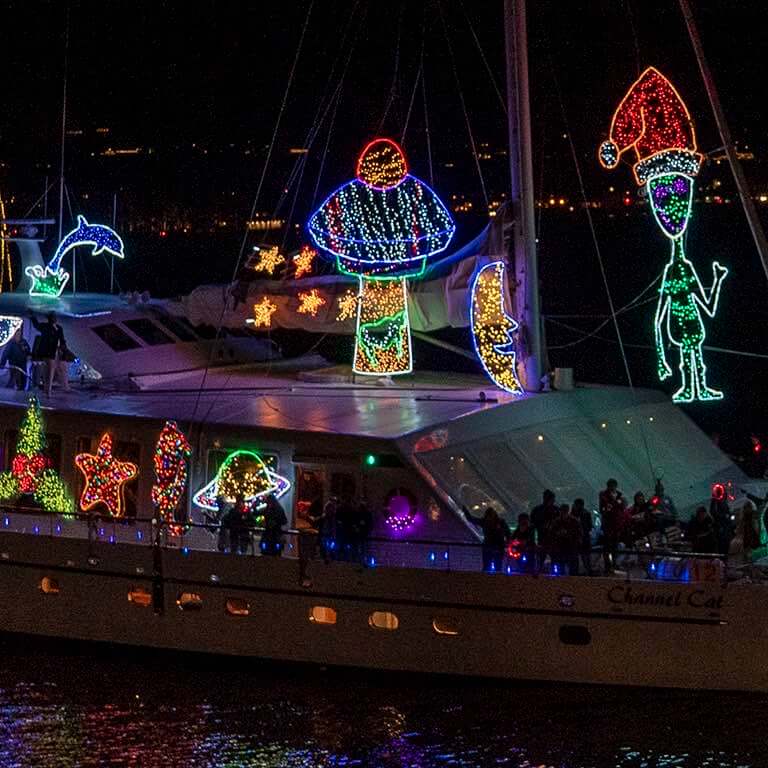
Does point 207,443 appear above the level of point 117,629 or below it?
above

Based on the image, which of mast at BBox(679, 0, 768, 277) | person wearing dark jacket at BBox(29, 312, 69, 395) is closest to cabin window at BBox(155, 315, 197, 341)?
person wearing dark jacket at BBox(29, 312, 69, 395)

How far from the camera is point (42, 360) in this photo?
22.8 meters

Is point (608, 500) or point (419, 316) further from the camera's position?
point (419, 316)

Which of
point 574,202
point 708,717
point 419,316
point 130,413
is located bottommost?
point 708,717

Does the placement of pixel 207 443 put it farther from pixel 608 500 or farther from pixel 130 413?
pixel 608 500

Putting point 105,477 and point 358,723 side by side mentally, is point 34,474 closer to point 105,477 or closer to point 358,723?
point 105,477

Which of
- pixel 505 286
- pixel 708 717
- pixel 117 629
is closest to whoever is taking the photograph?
pixel 708 717

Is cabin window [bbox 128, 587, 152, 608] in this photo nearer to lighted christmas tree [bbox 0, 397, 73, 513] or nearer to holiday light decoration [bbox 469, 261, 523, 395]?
lighted christmas tree [bbox 0, 397, 73, 513]

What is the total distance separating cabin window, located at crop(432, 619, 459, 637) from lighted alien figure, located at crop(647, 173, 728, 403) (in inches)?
173

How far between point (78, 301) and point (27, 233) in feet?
4.80

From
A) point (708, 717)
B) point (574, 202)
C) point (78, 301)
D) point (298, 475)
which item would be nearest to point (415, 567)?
point (298, 475)

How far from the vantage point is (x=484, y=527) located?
59.6ft

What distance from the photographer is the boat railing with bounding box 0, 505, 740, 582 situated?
1758 centimetres

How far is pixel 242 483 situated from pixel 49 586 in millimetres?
2798
